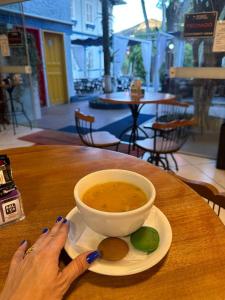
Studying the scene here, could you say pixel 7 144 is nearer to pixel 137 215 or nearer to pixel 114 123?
pixel 114 123

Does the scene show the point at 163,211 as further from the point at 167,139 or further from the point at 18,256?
the point at 167,139

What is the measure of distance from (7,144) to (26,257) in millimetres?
3825

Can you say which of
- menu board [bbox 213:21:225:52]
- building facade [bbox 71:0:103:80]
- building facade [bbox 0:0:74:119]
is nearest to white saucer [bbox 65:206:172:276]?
menu board [bbox 213:21:225:52]

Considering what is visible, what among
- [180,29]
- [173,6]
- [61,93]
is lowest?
[61,93]

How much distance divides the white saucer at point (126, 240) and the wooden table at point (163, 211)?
2 cm

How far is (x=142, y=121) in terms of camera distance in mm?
5496

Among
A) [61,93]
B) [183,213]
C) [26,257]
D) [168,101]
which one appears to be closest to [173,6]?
[168,101]

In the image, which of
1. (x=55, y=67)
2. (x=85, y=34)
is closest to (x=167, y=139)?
(x=55, y=67)

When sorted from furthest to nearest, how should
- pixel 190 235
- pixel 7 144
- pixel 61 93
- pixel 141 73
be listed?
pixel 141 73 < pixel 61 93 < pixel 7 144 < pixel 190 235

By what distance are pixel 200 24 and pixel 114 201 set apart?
283 centimetres

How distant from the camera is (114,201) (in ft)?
1.83

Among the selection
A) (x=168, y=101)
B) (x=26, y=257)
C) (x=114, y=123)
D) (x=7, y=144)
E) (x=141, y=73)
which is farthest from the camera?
(x=141, y=73)

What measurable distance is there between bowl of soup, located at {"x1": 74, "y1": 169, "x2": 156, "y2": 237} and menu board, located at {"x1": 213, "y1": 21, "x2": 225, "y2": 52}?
2.64 metres

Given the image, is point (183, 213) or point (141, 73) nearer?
point (183, 213)
